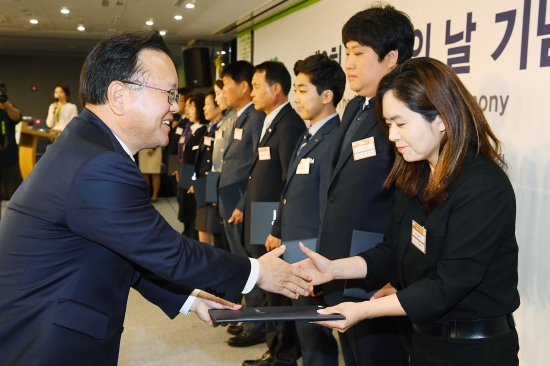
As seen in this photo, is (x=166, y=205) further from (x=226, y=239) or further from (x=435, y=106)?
(x=435, y=106)

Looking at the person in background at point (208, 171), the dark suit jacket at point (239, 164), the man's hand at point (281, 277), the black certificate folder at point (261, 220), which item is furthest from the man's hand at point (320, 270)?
the person in background at point (208, 171)

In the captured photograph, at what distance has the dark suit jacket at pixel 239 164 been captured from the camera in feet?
13.2

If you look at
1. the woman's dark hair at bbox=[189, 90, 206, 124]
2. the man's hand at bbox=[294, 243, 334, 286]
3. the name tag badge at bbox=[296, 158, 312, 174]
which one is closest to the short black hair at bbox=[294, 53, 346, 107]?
the name tag badge at bbox=[296, 158, 312, 174]

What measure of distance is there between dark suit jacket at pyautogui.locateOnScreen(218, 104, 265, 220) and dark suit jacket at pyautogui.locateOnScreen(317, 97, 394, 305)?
157 cm

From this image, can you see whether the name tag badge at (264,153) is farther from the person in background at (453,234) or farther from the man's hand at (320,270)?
the person in background at (453,234)

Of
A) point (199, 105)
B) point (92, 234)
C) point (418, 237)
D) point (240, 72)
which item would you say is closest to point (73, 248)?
point (92, 234)

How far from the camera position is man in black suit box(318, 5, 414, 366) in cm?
226

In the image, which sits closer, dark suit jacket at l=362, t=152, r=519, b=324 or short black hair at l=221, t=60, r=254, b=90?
dark suit jacket at l=362, t=152, r=519, b=324

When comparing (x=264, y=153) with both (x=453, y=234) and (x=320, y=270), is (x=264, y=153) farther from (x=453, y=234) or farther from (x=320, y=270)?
(x=453, y=234)

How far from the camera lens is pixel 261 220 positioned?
3.35m

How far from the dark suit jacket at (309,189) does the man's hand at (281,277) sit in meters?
0.92

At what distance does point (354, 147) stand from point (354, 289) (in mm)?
613

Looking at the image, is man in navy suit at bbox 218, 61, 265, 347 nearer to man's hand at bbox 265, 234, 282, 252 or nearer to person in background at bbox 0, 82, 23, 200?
man's hand at bbox 265, 234, 282, 252

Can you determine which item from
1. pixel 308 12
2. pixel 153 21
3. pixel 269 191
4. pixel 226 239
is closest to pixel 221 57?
pixel 153 21
